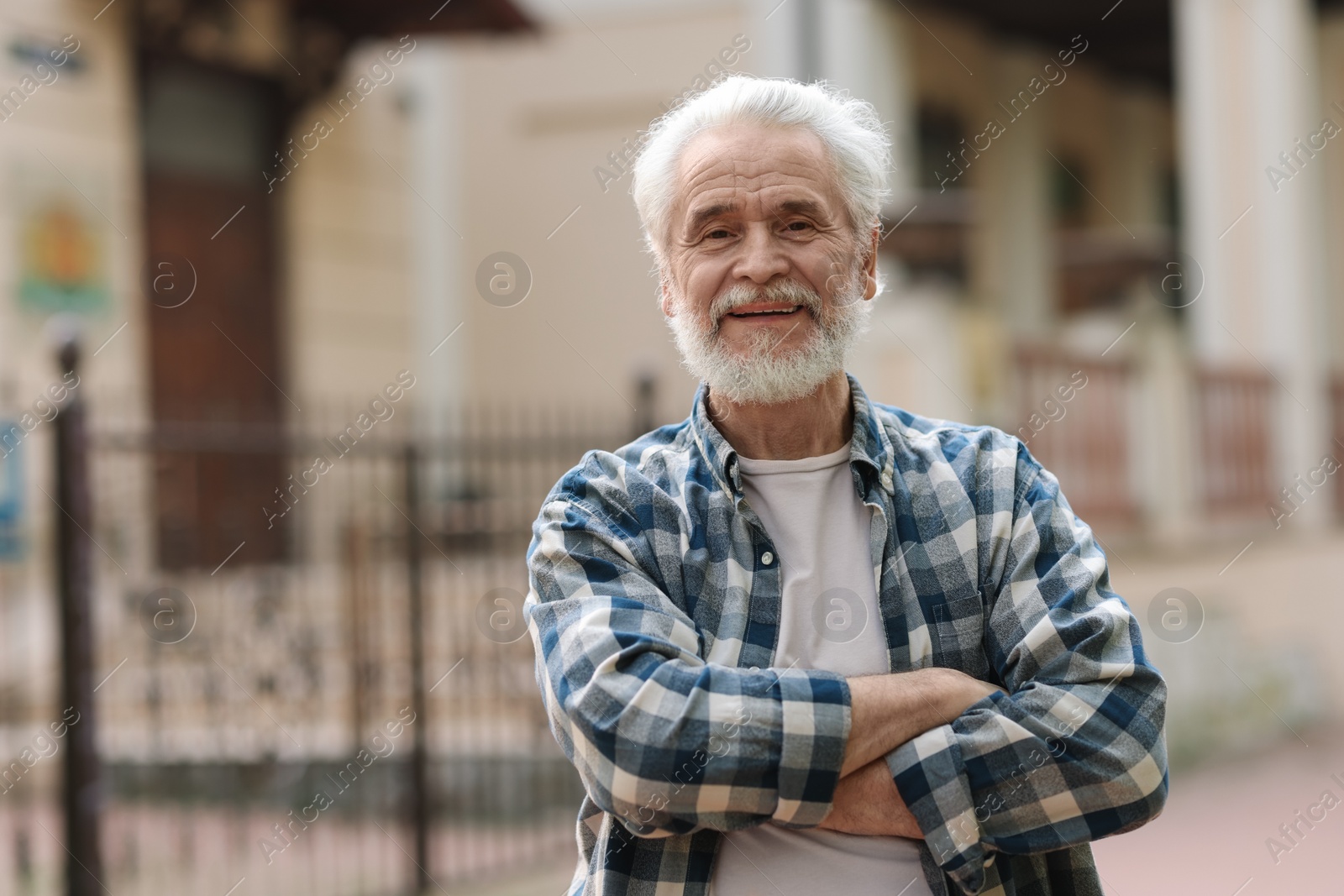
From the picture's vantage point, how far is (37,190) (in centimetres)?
861

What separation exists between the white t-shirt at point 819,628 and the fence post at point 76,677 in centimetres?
297

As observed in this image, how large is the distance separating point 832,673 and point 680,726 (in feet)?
0.75

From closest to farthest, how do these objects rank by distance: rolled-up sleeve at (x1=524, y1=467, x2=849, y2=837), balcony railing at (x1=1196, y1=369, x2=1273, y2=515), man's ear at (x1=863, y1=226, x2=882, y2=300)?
1. rolled-up sleeve at (x1=524, y1=467, x2=849, y2=837)
2. man's ear at (x1=863, y1=226, x2=882, y2=300)
3. balcony railing at (x1=1196, y1=369, x2=1273, y2=515)

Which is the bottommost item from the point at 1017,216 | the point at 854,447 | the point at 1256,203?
the point at 854,447

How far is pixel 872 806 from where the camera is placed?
193 cm

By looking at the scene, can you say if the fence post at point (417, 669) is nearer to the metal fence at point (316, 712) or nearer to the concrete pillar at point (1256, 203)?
the metal fence at point (316, 712)

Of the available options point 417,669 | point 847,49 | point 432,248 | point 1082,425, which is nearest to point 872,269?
point 417,669

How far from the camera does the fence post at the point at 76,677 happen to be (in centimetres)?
442

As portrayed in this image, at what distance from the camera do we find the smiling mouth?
2.14 m

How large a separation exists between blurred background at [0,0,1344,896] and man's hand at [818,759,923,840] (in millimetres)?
3224

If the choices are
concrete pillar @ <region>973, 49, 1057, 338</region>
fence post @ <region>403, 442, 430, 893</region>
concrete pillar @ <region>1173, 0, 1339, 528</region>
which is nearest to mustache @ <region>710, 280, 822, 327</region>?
fence post @ <region>403, 442, 430, 893</region>

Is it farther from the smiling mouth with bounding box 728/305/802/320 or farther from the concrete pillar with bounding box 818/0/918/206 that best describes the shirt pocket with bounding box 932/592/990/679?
the concrete pillar with bounding box 818/0/918/206

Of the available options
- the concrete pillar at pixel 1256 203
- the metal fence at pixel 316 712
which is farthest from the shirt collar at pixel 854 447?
the concrete pillar at pixel 1256 203

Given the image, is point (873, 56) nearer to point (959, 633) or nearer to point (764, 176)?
point (764, 176)
